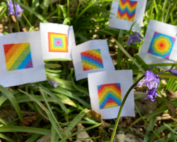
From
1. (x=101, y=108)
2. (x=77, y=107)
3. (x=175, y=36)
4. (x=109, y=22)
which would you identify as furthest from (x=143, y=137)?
(x=109, y=22)

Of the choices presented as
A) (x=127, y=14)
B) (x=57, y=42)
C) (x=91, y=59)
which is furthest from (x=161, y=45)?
(x=57, y=42)

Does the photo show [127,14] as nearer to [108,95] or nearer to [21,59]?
[108,95]

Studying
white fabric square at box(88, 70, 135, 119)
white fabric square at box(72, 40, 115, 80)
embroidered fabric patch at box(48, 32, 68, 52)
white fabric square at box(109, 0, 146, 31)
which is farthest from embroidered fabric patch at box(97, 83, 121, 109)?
white fabric square at box(109, 0, 146, 31)

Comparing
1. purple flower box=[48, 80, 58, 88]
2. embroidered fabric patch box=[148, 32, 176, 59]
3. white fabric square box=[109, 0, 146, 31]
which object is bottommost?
purple flower box=[48, 80, 58, 88]

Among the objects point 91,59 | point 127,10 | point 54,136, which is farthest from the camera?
point 127,10

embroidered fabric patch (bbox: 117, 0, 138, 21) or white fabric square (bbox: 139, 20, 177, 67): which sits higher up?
embroidered fabric patch (bbox: 117, 0, 138, 21)

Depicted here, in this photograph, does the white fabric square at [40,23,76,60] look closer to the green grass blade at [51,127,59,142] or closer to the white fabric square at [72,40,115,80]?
the white fabric square at [72,40,115,80]
